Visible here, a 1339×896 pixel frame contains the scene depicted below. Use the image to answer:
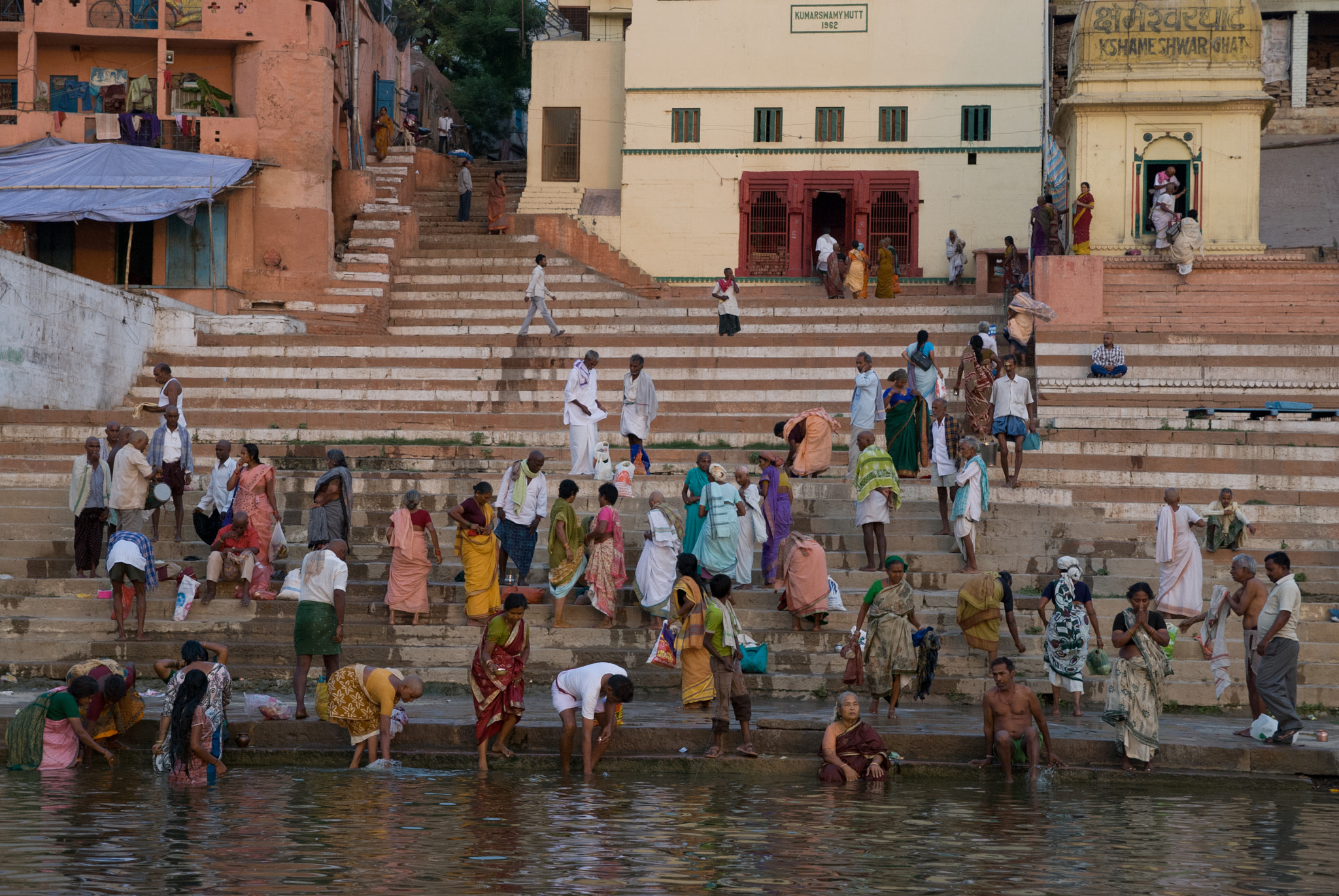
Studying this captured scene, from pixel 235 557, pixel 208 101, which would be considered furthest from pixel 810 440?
pixel 208 101

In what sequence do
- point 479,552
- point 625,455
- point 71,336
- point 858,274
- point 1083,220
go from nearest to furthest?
point 479,552 → point 625,455 → point 71,336 → point 1083,220 → point 858,274

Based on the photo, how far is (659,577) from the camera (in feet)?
38.6

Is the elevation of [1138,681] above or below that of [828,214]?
below

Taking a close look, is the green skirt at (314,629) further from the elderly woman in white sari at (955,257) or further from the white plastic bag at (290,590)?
the elderly woman in white sari at (955,257)

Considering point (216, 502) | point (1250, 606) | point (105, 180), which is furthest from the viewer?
point (105, 180)

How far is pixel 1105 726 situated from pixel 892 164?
17162 mm

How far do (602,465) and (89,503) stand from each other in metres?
4.67

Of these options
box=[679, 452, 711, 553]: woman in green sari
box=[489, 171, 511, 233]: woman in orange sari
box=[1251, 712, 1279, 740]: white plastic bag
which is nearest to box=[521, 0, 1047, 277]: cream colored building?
box=[489, 171, 511, 233]: woman in orange sari

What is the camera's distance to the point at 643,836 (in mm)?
7547

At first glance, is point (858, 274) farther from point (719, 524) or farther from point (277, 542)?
point (277, 542)

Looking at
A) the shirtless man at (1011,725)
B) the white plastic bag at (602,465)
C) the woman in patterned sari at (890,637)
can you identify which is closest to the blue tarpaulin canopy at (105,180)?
the white plastic bag at (602,465)

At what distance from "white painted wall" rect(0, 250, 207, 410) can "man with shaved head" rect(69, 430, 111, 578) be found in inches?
184

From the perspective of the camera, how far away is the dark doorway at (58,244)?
23062 mm

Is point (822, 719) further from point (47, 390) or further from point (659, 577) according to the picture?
point (47, 390)
